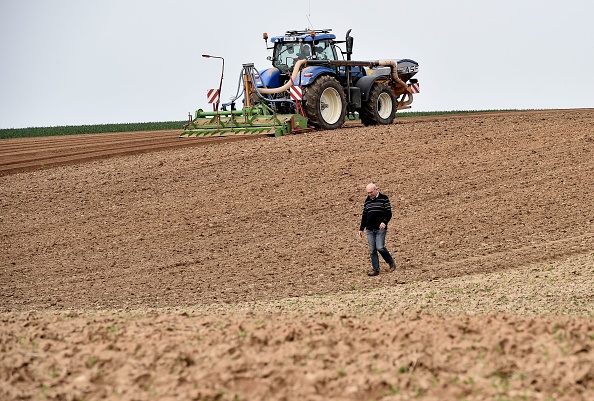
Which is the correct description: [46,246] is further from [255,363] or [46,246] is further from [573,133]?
[573,133]

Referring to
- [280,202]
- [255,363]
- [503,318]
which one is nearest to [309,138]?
[280,202]

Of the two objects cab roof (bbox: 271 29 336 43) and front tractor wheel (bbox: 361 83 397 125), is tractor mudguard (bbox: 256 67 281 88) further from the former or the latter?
front tractor wheel (bbox: 361 83 397 125)

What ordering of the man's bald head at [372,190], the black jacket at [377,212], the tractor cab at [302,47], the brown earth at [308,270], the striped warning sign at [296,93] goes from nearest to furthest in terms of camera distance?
1. the brown earth at [308,270]
2. the man's bald head at [372,190]
3. the black jacket at [377,212]
4. the striped warning sign at [296,93]
5. the tractor cab at [302,47]

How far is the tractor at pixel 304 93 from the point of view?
24.1 metres

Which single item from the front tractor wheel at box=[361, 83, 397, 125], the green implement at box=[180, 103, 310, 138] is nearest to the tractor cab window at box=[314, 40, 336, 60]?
the front tractor wheel at box=[361, 83, 397, 125]

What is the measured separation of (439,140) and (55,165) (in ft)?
29.9

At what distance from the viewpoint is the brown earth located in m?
7.14

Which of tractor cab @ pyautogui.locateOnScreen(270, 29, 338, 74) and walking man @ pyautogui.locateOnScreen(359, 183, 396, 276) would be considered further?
tractor cab @ pyautogui.locateOnScreen(270, 29, 338, 74)

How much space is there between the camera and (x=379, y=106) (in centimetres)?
2659

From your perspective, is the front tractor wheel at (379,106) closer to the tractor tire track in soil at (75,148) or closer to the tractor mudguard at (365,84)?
the tractor mudguard at (365,84)

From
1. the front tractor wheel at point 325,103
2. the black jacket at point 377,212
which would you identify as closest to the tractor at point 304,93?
the front tractor wheel at point 325,103

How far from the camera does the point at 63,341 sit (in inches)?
325

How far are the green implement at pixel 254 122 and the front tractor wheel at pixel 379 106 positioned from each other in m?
2.20

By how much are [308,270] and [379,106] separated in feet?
41.2
